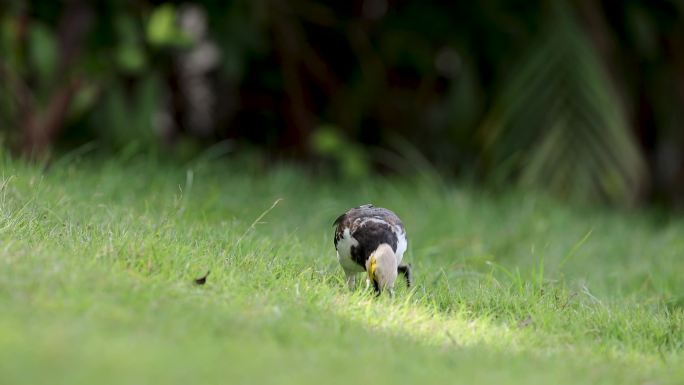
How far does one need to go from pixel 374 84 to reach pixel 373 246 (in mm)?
5664

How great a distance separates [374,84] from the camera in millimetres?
9742

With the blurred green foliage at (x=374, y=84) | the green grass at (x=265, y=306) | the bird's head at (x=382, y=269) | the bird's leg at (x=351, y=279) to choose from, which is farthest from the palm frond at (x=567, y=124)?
the bird's head at (x=382, y=269)

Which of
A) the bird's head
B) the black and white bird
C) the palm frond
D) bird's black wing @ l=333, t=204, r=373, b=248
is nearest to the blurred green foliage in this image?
the palm frond

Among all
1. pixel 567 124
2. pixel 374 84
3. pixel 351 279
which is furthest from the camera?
pixel 374 84

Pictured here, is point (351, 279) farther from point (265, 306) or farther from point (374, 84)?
point (374, 84)

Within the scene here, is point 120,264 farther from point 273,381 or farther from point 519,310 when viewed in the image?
point 519,310

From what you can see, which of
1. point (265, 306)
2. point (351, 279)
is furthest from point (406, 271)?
point (265, 306)

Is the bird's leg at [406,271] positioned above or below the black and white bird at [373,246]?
below

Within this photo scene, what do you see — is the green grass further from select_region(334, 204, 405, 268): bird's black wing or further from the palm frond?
the palm frond

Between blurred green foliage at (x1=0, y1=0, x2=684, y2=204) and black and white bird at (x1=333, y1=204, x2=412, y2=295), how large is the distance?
9.67 ft

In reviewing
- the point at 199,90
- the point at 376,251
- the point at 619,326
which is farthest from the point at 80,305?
the point at 199,90

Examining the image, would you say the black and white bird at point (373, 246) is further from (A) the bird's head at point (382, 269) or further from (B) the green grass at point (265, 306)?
(B) the green grass at point (265, 306)

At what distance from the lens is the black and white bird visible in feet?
13.5

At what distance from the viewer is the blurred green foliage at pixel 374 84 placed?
8.12 meters
